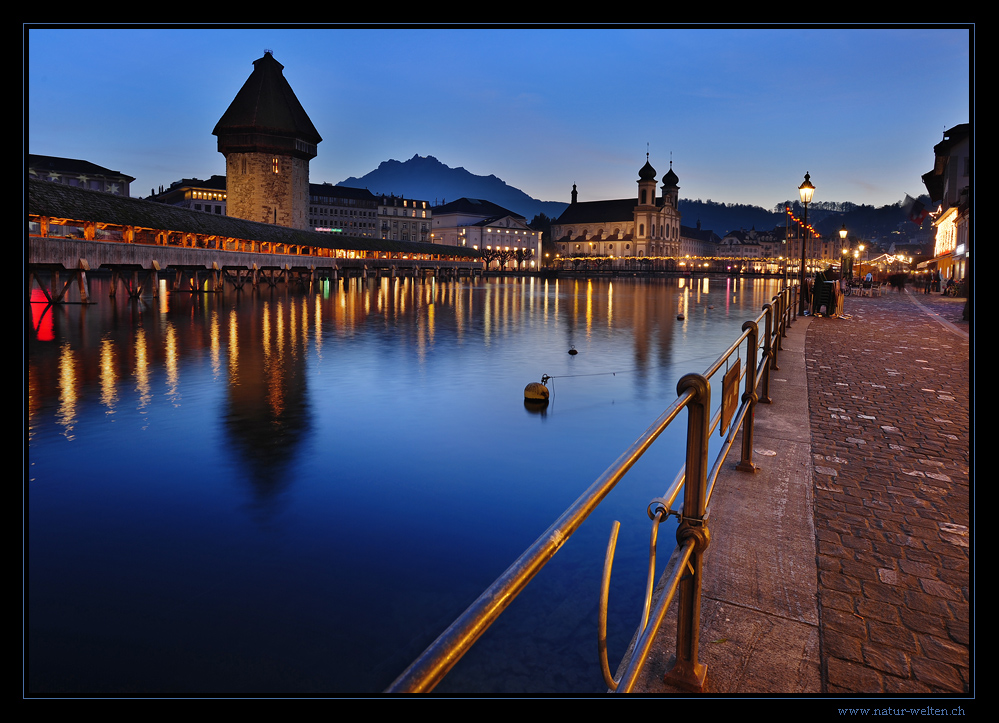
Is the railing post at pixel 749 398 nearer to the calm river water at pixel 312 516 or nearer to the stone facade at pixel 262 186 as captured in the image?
the calm river water at pixel 312 516

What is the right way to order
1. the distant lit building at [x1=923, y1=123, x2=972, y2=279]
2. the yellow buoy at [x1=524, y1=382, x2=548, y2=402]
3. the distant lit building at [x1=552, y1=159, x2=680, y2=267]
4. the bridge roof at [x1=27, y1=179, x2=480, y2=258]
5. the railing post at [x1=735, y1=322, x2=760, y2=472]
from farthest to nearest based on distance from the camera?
1. the distant lit building at [x1=552, y1=159, x2=680, y2=267]
2. the distant lit building at [x1=923, y1=123, x2=972, y2=279]
3. the bridge roof at [x1=27, y1=179, x2=480, y2=258]
4. the yellow buoy at [x1=524, y1=382, x2=548, y2=402]
5. the railing post at [x1=735, y1=322, x2=760, y2=472]

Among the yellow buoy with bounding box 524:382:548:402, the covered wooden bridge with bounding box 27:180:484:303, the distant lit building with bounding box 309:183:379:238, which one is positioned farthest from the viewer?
the distant lit building with bounding box 309:183:379:238

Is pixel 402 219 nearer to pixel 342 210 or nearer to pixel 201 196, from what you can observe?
pixel 342 210

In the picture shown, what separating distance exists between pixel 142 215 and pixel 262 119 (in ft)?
97.8

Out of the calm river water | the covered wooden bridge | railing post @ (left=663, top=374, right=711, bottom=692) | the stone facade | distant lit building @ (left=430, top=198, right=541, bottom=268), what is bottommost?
the calm river water

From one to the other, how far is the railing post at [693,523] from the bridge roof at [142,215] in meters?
38.0

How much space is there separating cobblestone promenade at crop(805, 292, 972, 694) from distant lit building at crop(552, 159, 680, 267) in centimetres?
15016

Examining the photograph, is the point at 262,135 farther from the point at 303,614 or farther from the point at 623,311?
the point at 303,614

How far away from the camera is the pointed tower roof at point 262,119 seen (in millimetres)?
66000

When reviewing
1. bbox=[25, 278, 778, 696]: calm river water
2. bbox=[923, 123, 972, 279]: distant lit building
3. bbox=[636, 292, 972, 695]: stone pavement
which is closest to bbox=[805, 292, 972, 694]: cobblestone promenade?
bbox=[636, 292, 972, 695]: stone pavement

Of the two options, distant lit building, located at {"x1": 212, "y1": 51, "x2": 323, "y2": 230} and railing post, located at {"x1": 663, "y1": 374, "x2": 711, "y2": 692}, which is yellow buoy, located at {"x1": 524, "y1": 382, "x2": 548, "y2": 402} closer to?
railing post, located at {"x1": 663, "y1": 374, "x2": 711, "y2": 692}

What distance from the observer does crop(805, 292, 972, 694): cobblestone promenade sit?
11.3 feet
